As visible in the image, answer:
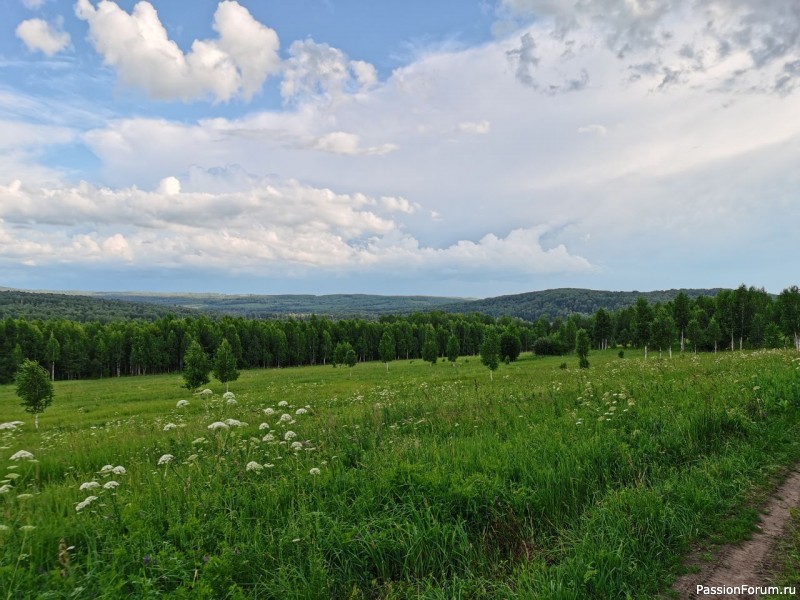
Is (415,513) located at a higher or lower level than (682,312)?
lower

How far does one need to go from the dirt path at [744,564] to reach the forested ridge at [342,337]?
53.4 metres

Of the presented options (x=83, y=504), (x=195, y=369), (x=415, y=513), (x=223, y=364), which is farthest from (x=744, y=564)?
(x=223, y=364)

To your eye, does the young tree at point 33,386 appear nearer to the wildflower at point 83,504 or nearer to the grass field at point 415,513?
the grass field at point 415,513

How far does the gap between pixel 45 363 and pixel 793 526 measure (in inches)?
4459

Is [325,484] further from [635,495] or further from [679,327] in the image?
[679,327]

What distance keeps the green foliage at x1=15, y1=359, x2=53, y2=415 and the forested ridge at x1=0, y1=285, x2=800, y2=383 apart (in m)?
43.9

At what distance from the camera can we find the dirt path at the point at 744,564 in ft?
13.1

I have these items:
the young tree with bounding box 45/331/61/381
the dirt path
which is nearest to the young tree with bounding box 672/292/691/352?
the dirt path

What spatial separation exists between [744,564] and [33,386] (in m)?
31.2

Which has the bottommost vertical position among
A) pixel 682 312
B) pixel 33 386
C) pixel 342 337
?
pixel 342 337

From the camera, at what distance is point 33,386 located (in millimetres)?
23188

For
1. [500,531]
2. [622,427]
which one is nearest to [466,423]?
[622,427]

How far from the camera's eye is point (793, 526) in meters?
4.81

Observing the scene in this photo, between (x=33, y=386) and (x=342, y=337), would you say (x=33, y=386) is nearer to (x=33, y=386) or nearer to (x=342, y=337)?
(x=33, y=386)
